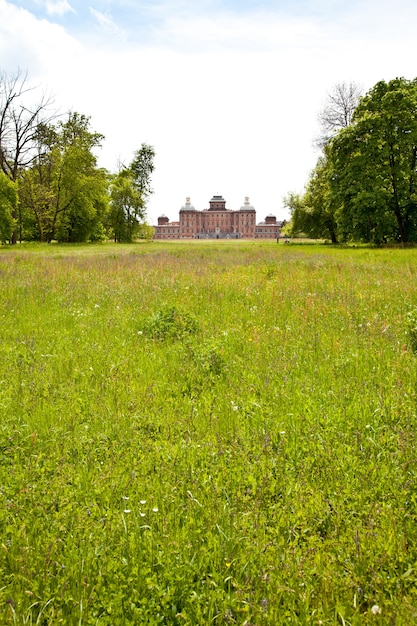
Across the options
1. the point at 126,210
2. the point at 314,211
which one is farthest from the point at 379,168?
the point at 126,210

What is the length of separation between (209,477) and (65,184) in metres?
50.3

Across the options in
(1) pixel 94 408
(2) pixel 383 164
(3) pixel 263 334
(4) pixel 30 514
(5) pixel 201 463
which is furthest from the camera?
(2) pixel 383 164

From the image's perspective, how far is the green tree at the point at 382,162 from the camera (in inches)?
1259

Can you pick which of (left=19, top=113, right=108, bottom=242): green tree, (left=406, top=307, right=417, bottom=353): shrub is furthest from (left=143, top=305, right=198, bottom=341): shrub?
(left=19, top=113, right=108, bottom=242): green tree

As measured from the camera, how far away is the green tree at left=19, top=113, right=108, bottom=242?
1844 inches

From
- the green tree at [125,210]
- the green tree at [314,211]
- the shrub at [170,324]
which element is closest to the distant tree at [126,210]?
the green tree at [125,210]

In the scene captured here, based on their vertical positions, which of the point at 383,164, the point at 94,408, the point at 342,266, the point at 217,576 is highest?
the point at 383,164

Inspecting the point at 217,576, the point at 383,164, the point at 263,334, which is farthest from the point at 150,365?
the point at 383,164

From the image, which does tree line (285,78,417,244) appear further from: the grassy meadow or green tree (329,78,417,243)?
the grassy meadow

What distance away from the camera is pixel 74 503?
2674mm

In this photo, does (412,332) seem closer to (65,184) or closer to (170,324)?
(170,324)

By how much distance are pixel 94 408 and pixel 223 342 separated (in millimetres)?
2538

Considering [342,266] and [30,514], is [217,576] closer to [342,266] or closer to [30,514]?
[30,514]

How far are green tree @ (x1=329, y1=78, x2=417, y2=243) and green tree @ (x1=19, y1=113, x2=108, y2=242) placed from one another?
97.3 ft
